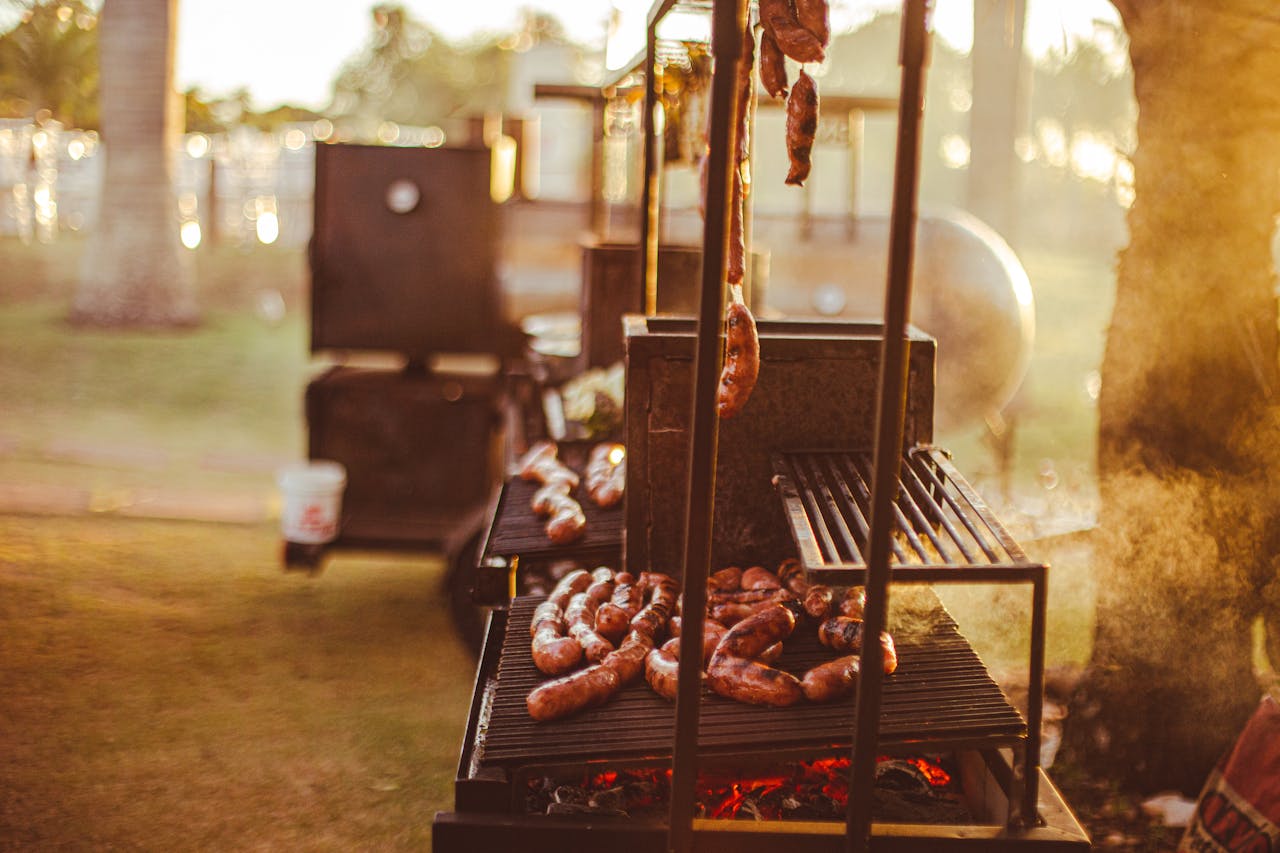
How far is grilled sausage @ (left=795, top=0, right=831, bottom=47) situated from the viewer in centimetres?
299

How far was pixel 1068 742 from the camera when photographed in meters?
4.96

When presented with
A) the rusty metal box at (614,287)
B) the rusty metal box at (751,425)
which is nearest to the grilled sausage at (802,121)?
the rusty metal box at (751,425)

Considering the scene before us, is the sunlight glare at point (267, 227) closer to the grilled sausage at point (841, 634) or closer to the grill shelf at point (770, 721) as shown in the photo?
the grill shelf at point (770, 721)

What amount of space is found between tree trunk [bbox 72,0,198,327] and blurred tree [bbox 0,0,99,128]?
22.5 ft

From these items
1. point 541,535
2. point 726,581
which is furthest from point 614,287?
point 726,581

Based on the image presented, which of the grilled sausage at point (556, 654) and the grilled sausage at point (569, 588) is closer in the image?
the grilled sausage at point (556, 654)

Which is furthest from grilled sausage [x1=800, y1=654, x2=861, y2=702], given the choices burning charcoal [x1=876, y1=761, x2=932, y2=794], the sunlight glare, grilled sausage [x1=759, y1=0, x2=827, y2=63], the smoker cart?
the sunlight glare

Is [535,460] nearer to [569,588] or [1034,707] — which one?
[569,588]

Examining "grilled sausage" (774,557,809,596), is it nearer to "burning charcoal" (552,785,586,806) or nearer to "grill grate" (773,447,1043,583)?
"grill grate" (773,447,1043,583)

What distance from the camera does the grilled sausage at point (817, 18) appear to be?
9.81 ft

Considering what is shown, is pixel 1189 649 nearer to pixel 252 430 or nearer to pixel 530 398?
pixel 530 398

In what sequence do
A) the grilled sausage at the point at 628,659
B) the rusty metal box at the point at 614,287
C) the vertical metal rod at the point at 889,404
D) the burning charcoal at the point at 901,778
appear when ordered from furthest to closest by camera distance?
the rusty metal box at the point at 614,287 < the burning charcoal at the point at 901,778 < the grilled sausage at the point at 628,659 < the vertical metal rod at the point at 889,404

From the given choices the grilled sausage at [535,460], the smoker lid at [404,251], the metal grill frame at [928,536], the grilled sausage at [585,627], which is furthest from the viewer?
the smoker lid at [404,251]

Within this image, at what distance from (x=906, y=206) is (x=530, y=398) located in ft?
15.5
